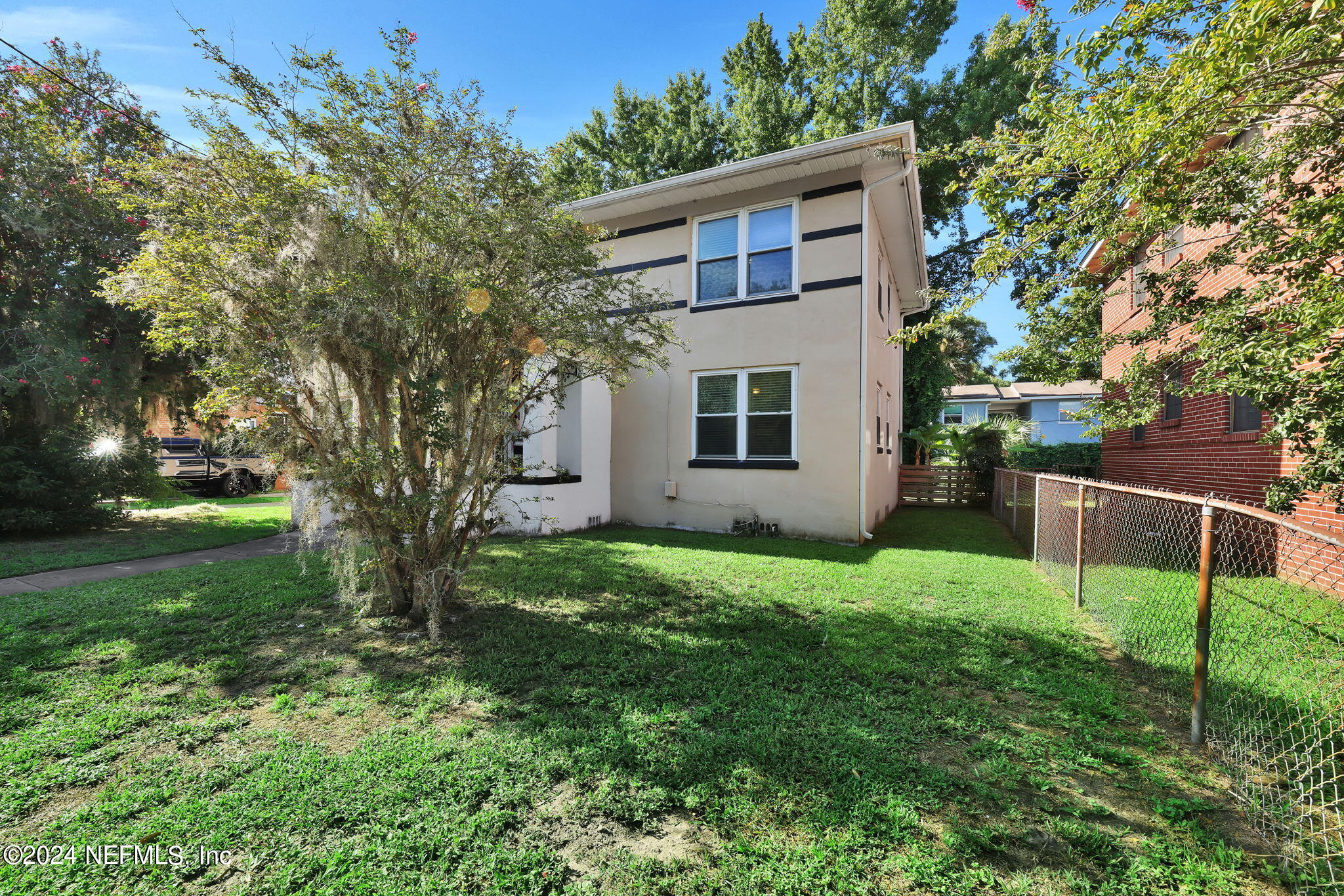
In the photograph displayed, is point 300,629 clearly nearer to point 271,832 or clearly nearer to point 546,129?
point 271,832

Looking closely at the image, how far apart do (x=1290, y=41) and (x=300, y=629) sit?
259 inches

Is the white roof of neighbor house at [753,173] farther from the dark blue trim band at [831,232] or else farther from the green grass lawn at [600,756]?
the green grass lawn at [600,756]

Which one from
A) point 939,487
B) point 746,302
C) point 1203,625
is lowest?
point 939,487

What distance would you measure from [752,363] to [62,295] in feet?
32.5

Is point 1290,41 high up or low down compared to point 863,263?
down

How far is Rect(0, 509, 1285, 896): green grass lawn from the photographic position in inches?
74.0

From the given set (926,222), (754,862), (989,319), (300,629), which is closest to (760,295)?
(300,629)

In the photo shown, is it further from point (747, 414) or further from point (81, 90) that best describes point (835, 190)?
point (81, 90)

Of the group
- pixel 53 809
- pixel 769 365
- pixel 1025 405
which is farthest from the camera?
pixel 1025 405

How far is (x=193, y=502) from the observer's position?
12586mm

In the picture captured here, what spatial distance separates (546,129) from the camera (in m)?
3.81

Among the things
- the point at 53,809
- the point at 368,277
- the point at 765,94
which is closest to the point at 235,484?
the point at 368,277

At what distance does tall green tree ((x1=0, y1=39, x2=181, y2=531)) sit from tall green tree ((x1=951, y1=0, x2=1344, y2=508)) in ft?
32.4

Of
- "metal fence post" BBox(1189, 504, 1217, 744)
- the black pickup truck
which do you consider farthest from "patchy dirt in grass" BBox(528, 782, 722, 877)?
the black pickup truck
